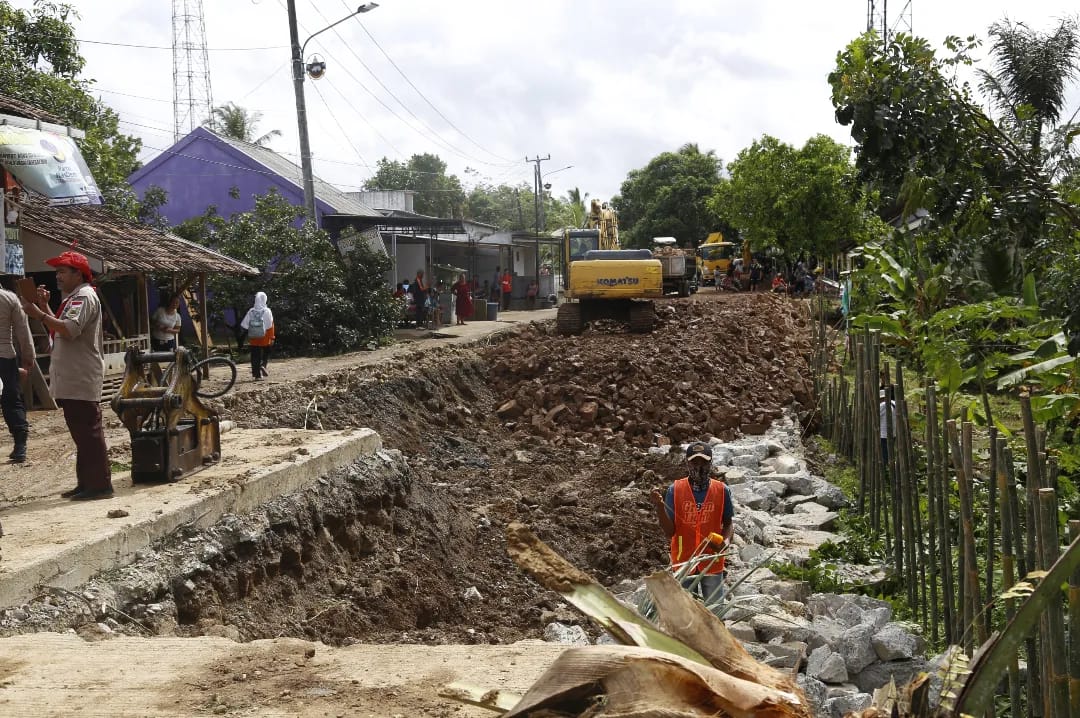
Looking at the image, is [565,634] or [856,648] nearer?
[856,648]

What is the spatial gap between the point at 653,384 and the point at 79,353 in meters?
11.1

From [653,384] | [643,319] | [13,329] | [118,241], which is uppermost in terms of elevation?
[118,241]

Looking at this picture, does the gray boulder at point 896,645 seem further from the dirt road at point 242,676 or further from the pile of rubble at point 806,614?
the dirt road at point 242,676

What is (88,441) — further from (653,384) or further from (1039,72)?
(1039,72)

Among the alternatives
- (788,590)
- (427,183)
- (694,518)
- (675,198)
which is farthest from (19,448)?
(427,183)

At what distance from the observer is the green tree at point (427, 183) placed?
78062 millimetres

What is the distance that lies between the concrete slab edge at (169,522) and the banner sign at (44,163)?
447cm

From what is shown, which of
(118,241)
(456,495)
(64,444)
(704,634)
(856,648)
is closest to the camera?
(704,634)

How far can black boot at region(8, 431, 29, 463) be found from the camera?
9.52m

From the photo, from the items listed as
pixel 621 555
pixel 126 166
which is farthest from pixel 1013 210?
pixel 126 166

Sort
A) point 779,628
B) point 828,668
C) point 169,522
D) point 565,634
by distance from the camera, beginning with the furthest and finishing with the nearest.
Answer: point 169,522 < point 565,634 < point 779,628 < point 828,668

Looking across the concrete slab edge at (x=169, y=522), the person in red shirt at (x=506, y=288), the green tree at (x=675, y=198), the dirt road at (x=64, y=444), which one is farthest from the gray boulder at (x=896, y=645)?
the green tree at (x=675, y=198)

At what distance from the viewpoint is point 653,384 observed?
16984mm

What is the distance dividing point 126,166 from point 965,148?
2083 cm
